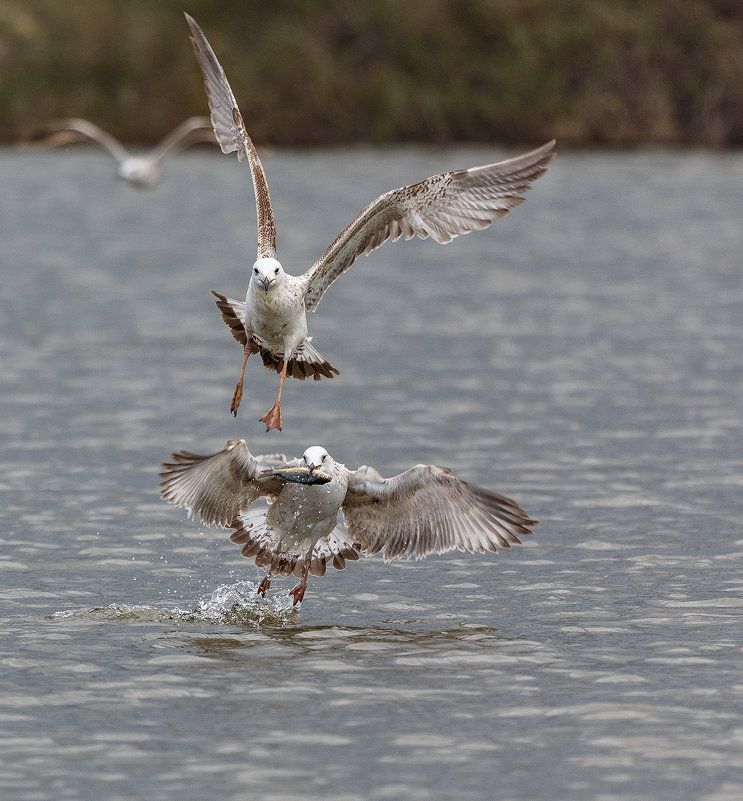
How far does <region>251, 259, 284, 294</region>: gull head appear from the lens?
11.4m

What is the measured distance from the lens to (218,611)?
11461 millimetres

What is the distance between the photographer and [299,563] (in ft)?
38.3

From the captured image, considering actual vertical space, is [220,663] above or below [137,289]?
below

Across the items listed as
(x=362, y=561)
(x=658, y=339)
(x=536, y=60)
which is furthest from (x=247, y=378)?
(x=536, y=60)

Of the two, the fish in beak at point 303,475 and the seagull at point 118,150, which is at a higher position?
the seagull at point 118,150

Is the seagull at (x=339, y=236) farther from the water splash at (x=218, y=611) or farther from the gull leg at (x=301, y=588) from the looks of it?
the water splash at (x=218, y=611)

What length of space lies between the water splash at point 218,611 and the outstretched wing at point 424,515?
30.9 inches

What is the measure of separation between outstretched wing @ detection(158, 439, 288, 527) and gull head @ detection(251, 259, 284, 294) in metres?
1.16

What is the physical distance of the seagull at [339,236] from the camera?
37.9 ft

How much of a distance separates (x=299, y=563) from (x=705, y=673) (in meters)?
3.12

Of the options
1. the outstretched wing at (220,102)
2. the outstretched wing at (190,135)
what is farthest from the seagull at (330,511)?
the outstretched wing at (190,135)

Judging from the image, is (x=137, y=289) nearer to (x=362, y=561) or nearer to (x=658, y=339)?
(x=658, y=339)

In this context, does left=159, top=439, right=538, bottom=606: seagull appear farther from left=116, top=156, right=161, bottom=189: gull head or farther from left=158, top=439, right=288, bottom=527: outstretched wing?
left=116, top=156, right=161, bottom=189: gull head

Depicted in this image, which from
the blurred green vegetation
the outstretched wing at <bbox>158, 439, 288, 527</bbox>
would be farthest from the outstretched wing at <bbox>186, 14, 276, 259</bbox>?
the blurred green vegetation
